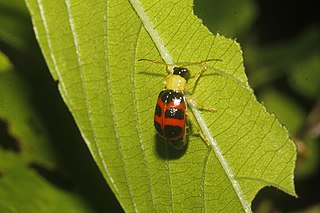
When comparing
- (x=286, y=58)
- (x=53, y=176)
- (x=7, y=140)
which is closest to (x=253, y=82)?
(x=286, y=58)

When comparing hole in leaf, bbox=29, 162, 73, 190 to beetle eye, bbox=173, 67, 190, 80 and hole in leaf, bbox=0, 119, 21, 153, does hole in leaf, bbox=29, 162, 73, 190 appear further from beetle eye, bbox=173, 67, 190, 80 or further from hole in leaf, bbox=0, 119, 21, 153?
beetle eye, bbox=173, 67, 190, 80

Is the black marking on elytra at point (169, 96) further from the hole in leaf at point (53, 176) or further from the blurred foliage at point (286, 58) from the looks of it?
the blurred foliage at point (286, 58)

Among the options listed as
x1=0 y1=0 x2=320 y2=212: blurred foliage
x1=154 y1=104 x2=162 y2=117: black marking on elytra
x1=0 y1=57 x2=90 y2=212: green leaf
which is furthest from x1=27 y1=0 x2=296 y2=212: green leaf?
x1=0 y1=57 x2=90 y2=212: green leaf

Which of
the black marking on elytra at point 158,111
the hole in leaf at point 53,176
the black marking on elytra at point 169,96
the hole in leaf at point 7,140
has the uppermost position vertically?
the black marking on elytra at point 169,96

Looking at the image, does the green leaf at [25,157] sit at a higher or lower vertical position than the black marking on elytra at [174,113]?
lower

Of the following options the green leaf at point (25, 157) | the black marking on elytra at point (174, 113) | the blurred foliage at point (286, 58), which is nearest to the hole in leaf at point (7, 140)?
the green leaf at point (25, 157)

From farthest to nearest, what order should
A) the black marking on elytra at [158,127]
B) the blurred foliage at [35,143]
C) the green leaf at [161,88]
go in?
the blurred foliage at [35,143] < the black marking on elytra at [158,127] < the green leaf at [161,88]
